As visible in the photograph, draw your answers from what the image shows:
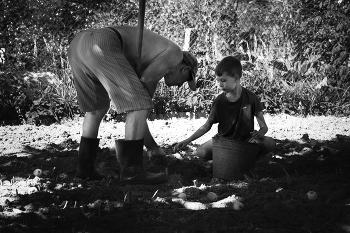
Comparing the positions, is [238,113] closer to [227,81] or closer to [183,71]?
[227,81]

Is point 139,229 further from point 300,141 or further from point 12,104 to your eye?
point 12,104

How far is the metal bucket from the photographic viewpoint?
3643 millimetres

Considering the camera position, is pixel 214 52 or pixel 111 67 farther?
pixel 214 52

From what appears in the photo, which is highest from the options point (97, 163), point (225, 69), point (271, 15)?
point (271, 15)

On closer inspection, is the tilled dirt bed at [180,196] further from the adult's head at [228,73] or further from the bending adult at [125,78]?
the adult's head at [228,73]

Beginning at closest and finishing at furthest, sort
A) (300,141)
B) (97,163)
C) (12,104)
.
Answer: (97,163)
(300,141)
(12,104)

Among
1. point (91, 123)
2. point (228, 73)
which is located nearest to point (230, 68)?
point (228, 73)

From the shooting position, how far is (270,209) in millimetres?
2816

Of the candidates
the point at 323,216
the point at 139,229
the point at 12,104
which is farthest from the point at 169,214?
the point at 12,104

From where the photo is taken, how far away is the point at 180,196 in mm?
3180

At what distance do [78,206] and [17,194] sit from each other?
0.47 meters

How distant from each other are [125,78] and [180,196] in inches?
35.4

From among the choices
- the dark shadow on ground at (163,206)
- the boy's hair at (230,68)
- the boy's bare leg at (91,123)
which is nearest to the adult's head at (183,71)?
the boy's hair at (230,68)

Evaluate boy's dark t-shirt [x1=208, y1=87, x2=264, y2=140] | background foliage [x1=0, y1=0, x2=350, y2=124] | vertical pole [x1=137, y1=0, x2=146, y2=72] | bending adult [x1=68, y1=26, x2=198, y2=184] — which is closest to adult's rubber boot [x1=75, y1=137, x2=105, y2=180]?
bending adult [x1=68, y1=26, x2=198, y2=184]
